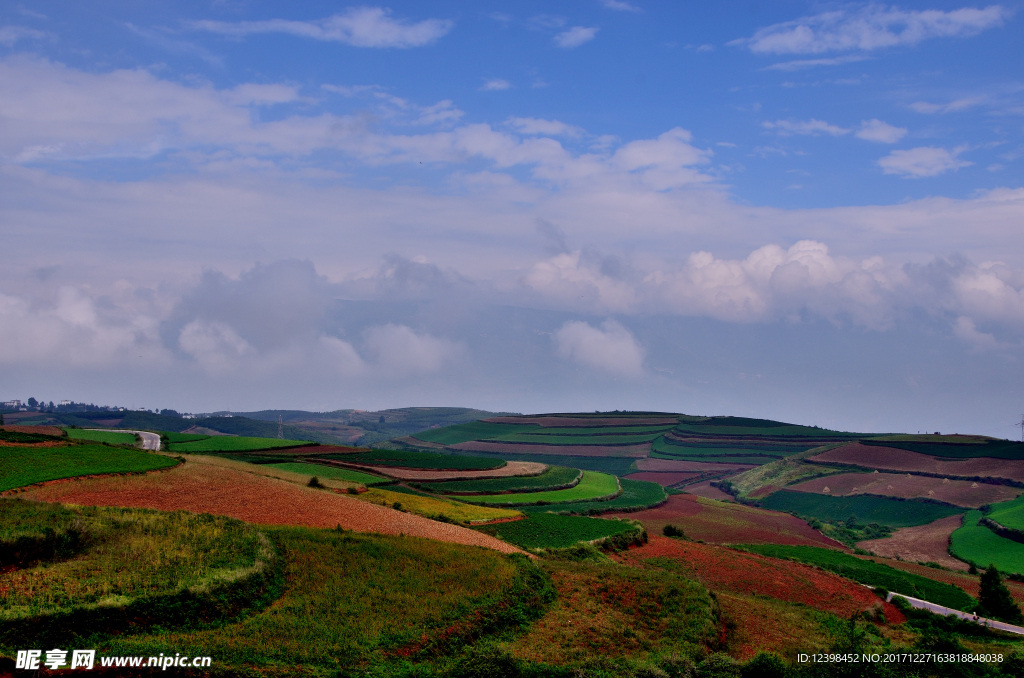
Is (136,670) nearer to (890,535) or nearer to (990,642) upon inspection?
(990,642)

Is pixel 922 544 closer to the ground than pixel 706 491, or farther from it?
farther from it

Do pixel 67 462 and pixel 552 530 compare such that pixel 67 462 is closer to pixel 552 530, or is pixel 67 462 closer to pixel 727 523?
pixel 552 530

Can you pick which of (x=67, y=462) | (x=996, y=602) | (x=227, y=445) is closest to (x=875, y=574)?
(x=996, y=602)

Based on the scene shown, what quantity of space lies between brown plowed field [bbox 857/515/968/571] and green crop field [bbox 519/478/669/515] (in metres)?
26.7

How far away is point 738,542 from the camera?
68375mm

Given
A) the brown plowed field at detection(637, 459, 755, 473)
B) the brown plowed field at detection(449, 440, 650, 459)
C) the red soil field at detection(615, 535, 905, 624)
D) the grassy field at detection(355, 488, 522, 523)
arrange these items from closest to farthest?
the red soil field at detection(615, 535, 905, 624) → the grassy field at detection(355, 488, 522, 523) → the brown plowed field at detection(637, 459, 755, 473) → the brown plowed field at detection(449, 440, 650, 459)

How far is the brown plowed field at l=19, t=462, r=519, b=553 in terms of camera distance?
131ft

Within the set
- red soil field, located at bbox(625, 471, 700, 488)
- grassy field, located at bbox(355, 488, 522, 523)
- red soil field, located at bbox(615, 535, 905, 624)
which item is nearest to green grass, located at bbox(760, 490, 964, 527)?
red soil field, located at bbox(625, 471, 700, 488)

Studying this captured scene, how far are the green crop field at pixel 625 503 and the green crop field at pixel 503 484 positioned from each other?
9249mm

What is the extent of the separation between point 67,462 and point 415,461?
214 feet

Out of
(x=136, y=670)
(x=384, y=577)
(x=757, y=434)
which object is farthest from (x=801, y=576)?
(x=757, y=434)

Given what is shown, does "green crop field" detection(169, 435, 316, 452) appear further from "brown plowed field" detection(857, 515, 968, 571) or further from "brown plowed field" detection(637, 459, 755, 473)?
"brown plowed field" detection(857, 515, 968, 571)

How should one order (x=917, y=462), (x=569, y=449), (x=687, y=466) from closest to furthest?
1. (x=917, y=462)
2. (x=687, y=466)
3. (x=569, y=449)

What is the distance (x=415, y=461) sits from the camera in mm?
111000
